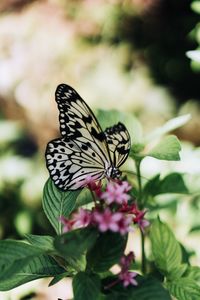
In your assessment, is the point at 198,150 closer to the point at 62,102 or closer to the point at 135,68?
the point at 62,102

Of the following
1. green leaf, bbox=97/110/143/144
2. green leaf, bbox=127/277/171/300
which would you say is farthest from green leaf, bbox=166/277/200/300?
green leaf, bbox=97/110/143/144

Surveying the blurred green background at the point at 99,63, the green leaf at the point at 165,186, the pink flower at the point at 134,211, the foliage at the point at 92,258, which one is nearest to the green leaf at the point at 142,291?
the foliage at the point at 92,258

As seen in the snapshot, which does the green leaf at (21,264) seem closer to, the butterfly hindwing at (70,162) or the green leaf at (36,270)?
the green leaf at (36,270)

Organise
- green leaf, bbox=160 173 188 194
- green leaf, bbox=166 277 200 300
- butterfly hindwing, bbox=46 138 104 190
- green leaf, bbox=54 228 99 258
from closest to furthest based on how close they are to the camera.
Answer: green leaf, bbox=54 228 99 258, green leaf, bbox=166 277 200 300, butterfly hindwing, bbox=46 138 104 190, green leaf, bbox=160 173 188 194

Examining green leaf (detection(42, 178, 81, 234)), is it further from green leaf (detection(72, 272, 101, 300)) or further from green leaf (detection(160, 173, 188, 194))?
green leaf (detection(160, 173, 188, 194))

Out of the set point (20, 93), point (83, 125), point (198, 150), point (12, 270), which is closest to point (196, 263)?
point (198, 150)

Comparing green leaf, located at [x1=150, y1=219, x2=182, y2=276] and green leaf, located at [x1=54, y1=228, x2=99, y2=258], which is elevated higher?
green leaf, located at [x1=54, y1=228, x2=99, y2=258]

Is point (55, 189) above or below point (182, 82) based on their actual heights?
below
